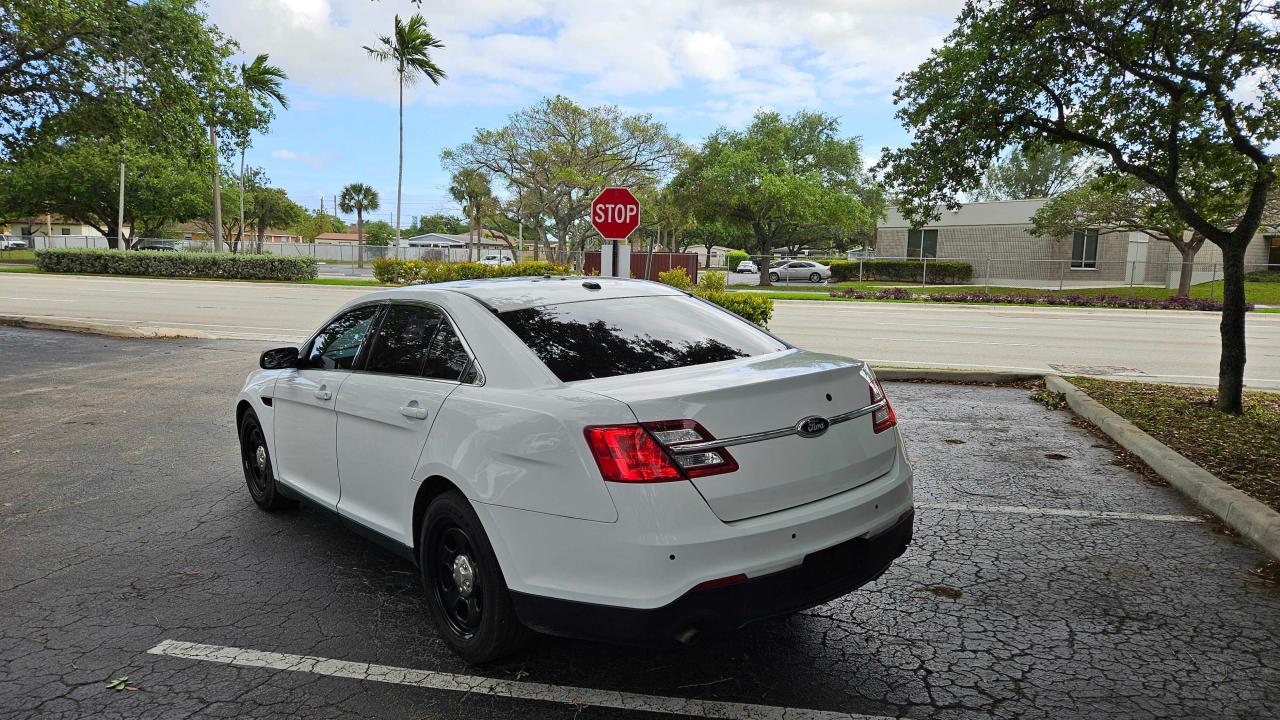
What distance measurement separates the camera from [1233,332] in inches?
307

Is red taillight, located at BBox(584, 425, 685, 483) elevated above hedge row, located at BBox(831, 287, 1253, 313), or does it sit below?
below

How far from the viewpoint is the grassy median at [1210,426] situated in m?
5.81

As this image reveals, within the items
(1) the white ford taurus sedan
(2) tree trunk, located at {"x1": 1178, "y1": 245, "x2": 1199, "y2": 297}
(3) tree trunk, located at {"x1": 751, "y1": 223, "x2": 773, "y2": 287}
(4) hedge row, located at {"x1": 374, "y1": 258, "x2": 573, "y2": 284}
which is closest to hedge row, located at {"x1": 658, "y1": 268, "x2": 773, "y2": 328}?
(1) the white ford taurus sedan

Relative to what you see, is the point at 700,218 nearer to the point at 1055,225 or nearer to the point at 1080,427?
the point at 1055,225

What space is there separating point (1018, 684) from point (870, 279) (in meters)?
44.6

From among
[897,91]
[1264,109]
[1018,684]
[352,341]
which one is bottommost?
[1018,684]

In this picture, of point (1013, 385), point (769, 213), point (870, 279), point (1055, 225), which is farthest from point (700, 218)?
point (1013, 385)

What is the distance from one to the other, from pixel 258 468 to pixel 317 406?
131 centimetres

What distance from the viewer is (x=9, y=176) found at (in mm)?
53062

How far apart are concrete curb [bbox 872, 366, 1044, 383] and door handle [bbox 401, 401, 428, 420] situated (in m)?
8.05

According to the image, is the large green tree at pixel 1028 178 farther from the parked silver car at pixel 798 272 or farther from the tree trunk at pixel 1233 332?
the tree trunk at pixel 1233 332

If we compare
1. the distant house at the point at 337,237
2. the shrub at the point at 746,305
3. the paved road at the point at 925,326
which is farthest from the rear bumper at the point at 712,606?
the distant house at the point at 337,237

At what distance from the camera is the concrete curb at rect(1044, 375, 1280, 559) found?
4641mm

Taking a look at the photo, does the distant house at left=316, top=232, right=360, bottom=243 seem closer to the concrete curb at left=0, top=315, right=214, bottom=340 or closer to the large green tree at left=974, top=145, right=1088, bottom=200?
the large green tree at left=974, top=145, right=1088, bottom=200
